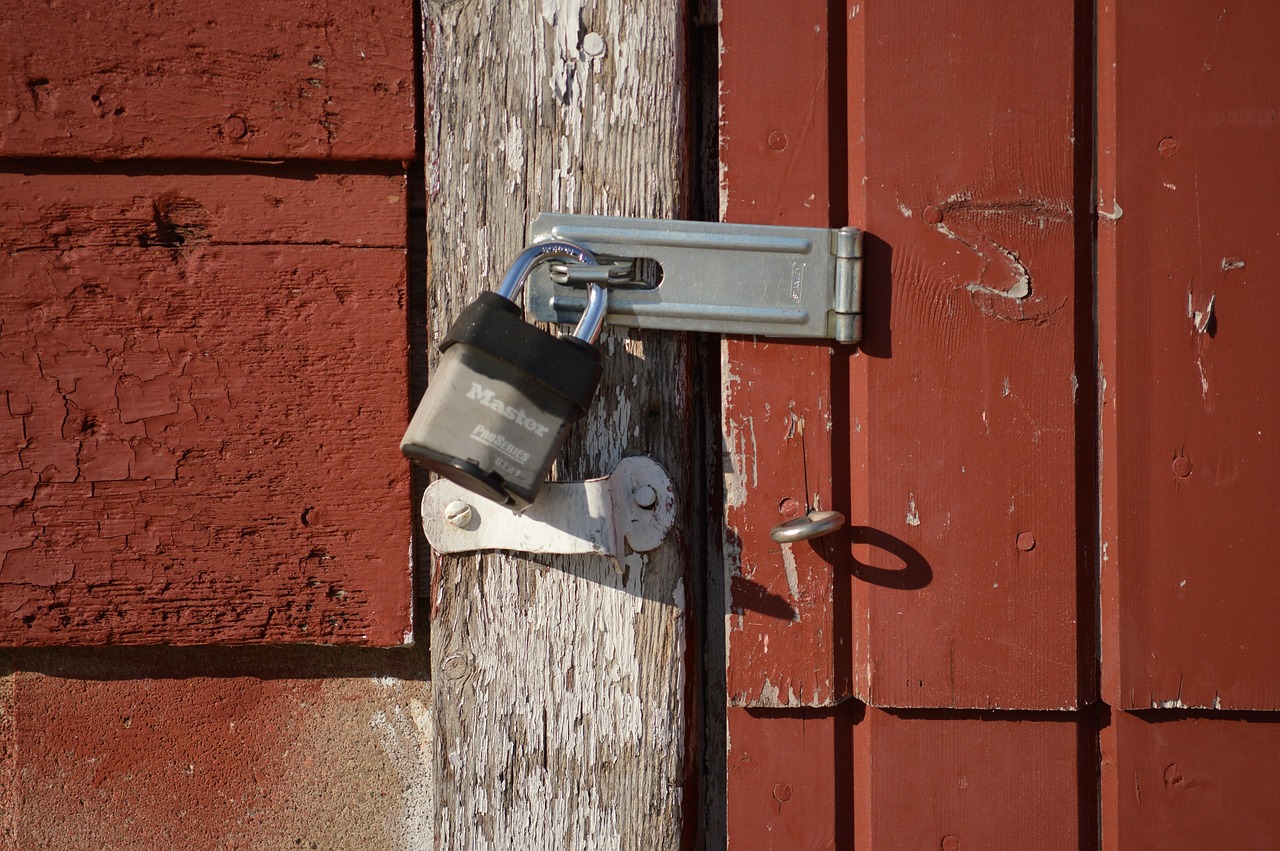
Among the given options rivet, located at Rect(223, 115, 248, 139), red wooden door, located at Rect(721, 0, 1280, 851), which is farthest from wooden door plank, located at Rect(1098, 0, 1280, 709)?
rivet, located at Rect(223, 115, 248, 139)

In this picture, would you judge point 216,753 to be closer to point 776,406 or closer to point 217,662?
point 217,662

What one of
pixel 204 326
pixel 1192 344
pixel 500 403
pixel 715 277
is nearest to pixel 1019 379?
pixel 1192 344

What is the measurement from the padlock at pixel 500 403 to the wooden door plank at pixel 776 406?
227 mm

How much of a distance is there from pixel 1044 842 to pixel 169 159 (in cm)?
125

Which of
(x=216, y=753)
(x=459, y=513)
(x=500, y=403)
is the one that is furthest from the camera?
(x=216, y=753)

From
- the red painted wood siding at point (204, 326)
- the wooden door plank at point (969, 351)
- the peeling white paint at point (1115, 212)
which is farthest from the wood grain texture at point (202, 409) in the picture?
the peeling white paint at point (1115, 212)

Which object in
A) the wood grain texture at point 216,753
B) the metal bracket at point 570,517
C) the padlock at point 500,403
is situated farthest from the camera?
the wood grain texture at point 216,753

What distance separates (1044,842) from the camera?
0.86m

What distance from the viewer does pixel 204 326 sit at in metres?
0.85

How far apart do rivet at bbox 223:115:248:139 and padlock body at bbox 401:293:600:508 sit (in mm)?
385

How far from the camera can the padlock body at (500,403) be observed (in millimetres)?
676

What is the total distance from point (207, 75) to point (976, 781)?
1175 mm

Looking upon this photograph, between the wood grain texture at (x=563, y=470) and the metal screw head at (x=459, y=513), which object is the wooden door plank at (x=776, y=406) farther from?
the metal screw head at (x=459, y=513)

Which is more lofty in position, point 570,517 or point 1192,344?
point 1192,344
